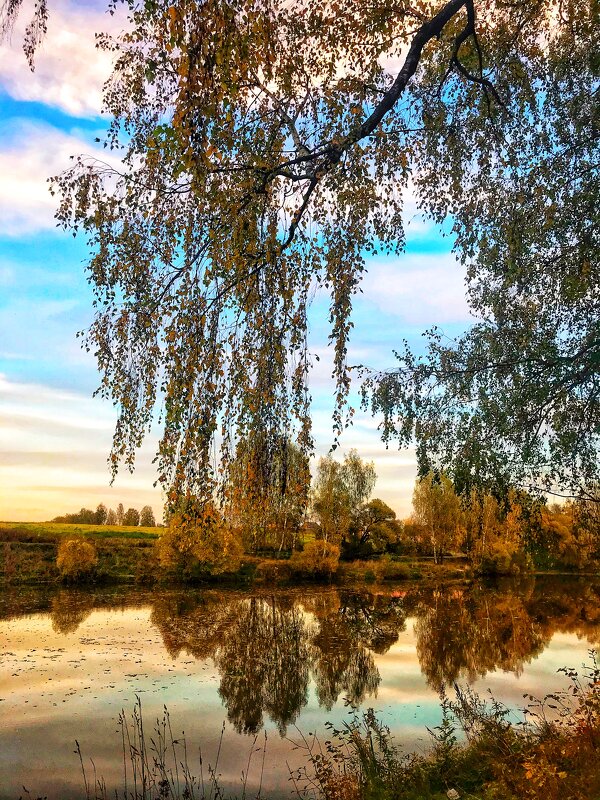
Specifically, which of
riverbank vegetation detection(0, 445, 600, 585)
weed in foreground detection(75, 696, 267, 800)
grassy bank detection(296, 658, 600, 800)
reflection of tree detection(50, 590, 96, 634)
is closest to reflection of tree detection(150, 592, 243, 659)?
riverbank vegetation detection(0, 445, 600, 585)

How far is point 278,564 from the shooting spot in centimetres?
3341

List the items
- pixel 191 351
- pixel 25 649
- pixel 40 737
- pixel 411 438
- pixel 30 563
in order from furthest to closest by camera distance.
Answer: pixel 30 563 < pixel 25 649 < pixel 40 737 < pixel 411 438 < pixel 191 351

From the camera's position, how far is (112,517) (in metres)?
76.4

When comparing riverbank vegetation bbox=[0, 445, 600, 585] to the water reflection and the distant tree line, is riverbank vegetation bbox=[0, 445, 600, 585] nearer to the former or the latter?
the water reflection

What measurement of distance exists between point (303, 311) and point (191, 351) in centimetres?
93

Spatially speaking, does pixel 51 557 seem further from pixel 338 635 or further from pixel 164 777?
pixel 164 777

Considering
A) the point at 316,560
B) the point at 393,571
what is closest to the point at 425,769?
the point at 316,560

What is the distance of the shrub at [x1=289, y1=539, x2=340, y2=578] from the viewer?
3331cm

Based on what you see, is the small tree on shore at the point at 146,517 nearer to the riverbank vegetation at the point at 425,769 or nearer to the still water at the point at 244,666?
the still water at the point at 244,666

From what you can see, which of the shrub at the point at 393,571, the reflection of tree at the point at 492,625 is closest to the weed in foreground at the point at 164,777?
the reflection of tree at the point at 492,625

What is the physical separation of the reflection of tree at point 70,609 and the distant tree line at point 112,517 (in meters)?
29.0

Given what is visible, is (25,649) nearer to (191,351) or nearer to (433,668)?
(433,668)

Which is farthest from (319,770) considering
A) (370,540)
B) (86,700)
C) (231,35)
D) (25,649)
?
(370,540)

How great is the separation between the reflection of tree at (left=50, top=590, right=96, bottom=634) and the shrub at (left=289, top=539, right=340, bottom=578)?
12.2 meters
